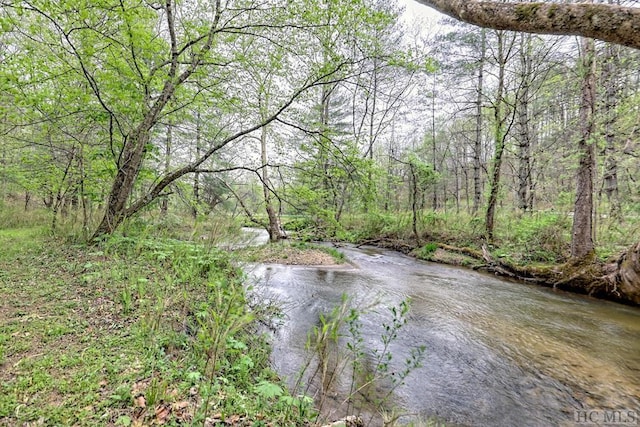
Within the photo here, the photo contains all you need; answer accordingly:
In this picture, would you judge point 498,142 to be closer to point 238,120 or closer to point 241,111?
point 241,111

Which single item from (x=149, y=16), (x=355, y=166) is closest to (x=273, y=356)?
(x=355, y=166)

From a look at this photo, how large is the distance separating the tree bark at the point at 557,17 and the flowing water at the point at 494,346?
9.23 ft

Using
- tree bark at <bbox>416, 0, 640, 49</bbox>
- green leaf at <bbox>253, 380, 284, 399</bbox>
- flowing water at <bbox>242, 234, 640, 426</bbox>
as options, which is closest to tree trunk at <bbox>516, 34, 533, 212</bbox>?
flowing water at <bbox>242, 234, 640, 426</bbox>

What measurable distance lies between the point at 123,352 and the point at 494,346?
4533 millimetres

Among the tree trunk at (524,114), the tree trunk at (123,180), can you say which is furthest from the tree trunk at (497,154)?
the tree trunk at (123,180)

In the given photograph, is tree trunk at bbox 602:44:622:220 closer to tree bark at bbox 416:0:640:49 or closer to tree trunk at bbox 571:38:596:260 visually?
tree trunk at bbox 571:38:596:260

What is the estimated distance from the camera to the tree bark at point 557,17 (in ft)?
6.96

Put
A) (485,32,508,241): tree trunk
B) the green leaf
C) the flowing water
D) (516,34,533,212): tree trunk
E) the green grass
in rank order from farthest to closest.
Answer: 1. (485,32,508,241): tree trunk
2. (516,34,533,212): tree trunk
3. the flowing water
4. the green leaf
5. the green grass

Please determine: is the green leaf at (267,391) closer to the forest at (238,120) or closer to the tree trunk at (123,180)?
the forest at (238,120)

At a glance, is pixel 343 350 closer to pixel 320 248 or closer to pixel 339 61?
pixel 339 61

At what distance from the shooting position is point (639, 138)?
569 centimetres

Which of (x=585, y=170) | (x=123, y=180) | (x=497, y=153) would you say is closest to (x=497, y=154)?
(x=497, y=153)

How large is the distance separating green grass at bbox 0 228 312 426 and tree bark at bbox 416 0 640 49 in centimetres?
345

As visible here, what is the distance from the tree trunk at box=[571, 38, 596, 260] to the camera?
6.35 meters
